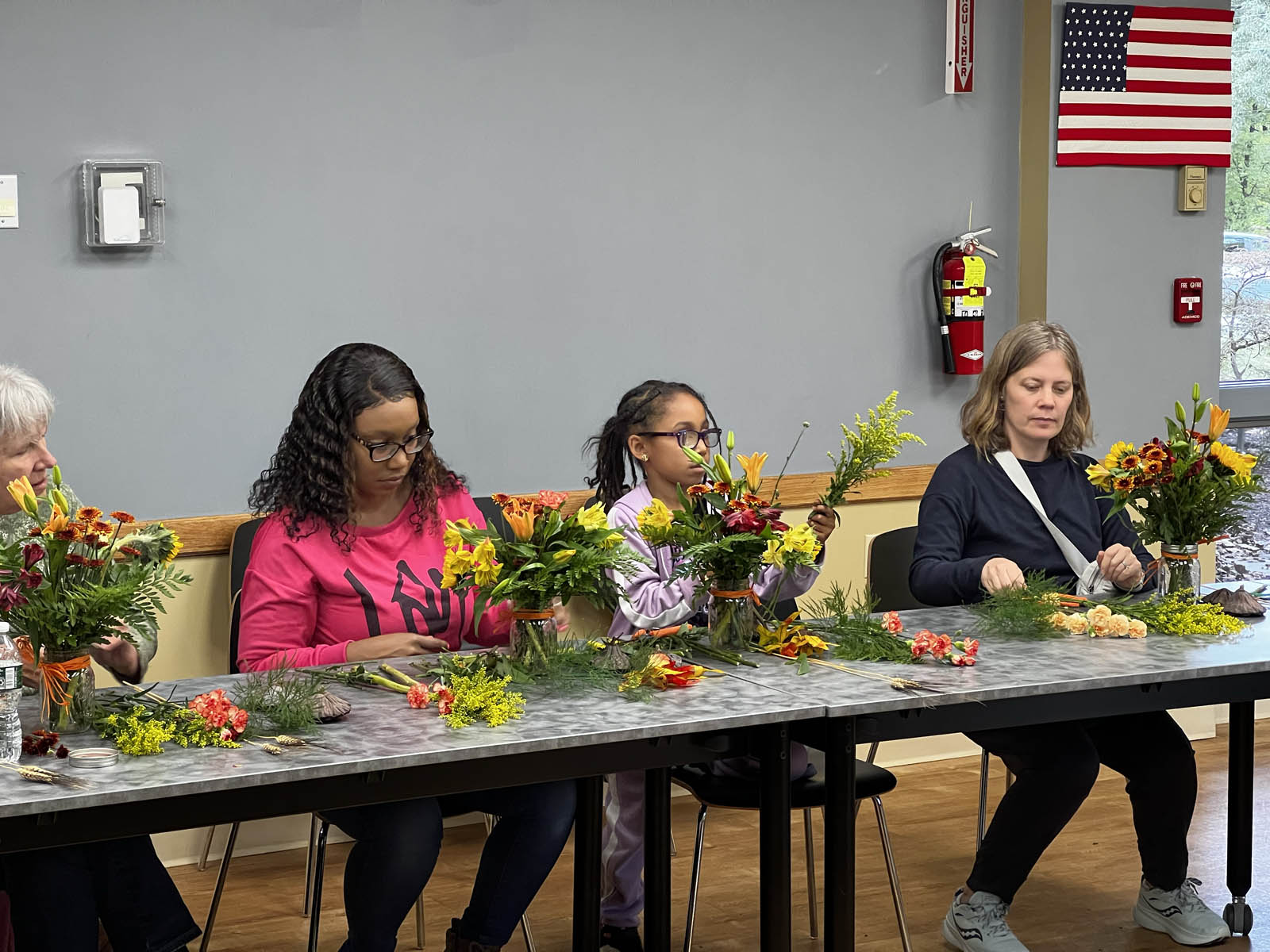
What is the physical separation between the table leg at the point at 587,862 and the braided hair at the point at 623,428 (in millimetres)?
759

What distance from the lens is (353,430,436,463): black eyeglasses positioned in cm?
274

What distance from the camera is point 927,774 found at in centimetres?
439

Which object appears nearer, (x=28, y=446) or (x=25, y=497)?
(x=25, y=497)

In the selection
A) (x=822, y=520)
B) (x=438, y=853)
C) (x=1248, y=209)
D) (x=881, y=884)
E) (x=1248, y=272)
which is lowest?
(x=881, y=884)

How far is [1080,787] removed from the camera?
2.93 m

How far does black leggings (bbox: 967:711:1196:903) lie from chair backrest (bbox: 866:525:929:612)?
50 cm

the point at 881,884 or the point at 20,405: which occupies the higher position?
the point at 20,405

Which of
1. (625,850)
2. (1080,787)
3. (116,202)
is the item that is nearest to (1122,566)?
(1080,787)

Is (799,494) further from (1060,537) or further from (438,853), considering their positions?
(438,853)

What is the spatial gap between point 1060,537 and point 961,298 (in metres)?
1.29

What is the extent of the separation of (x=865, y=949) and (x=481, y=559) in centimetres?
135

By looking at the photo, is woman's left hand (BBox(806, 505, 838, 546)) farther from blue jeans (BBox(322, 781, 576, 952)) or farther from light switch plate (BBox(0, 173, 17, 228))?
light switch plate (BBox(0, 173, 17, 228))

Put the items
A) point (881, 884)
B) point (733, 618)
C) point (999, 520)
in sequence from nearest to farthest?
point (733, 618) < point (999, 520) < point (881, 884)

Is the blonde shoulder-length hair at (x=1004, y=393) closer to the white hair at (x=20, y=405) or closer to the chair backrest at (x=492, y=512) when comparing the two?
the chair backrest at (x=492, y=512)
